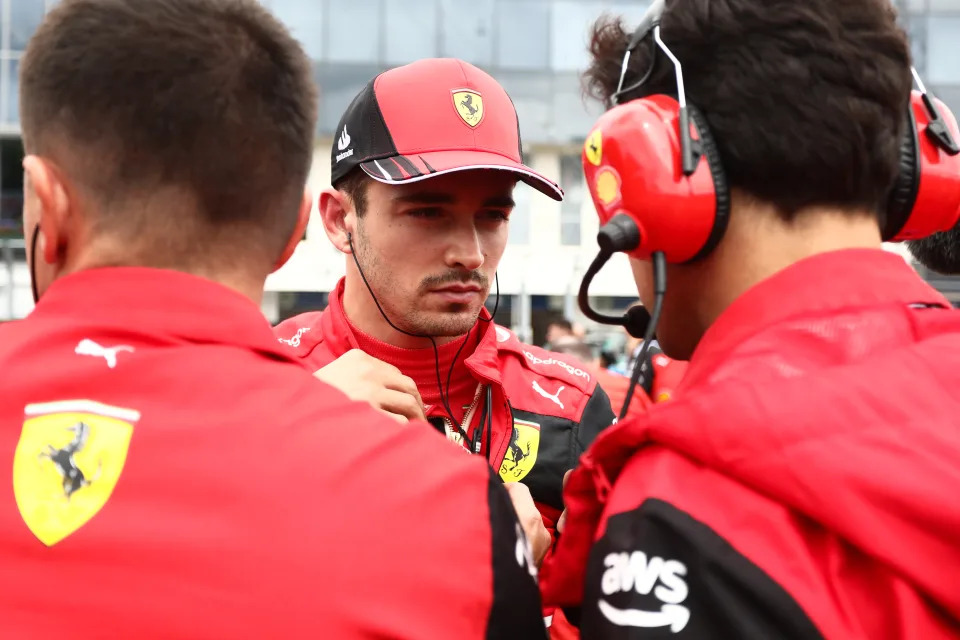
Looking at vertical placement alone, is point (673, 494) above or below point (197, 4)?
below

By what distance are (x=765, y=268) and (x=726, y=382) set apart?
0.22 meters

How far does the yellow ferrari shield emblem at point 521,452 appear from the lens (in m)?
2.22

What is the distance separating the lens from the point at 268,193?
128 centimetres

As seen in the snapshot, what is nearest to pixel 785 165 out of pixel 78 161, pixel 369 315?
pixel 78 161

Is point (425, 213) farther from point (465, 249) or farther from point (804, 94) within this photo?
point (804, 94)

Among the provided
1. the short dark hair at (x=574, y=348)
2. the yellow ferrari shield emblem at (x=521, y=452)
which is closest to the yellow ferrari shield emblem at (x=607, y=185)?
the yellow ferrari shield emblem at (x=521, y=452)

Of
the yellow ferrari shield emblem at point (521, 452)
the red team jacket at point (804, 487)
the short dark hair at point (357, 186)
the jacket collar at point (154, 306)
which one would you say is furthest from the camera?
the short dark hair at point (357, 186)

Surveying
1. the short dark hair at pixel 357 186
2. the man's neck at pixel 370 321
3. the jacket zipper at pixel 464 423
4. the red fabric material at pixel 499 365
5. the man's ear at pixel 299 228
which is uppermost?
the man's ear at pixel 299 228

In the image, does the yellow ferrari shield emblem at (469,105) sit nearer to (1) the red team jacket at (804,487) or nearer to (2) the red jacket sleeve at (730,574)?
(1) the red team jacket at (804,487)

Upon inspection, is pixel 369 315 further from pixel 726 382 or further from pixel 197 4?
pixel 726 382

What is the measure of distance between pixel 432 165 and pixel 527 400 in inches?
25.2

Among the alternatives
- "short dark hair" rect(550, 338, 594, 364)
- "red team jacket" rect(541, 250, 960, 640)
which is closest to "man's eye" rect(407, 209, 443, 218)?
"red team jacket" rect(541, 250, 960, 640)

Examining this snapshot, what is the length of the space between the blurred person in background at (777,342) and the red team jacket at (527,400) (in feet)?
2.84

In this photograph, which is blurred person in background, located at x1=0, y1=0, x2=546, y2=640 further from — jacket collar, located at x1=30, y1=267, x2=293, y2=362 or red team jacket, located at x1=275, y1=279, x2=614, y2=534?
red team jacket, located at x1=275, y1=279, x2=614, y2=534
